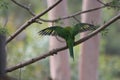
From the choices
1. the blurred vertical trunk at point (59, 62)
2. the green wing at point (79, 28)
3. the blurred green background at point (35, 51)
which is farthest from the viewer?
the blurred green background at point (35, 51)

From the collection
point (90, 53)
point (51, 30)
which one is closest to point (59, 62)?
point (90, 53)

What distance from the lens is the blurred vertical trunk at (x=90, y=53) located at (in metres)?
1.90

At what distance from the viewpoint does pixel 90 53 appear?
1921 mm

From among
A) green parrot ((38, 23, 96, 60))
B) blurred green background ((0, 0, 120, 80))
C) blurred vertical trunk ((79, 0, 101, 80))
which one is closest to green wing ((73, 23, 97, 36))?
green parrot ((38, 23, 96, 60))

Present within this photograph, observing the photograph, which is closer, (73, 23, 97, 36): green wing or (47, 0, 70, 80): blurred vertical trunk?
(73, 23, 97, 36): green wing

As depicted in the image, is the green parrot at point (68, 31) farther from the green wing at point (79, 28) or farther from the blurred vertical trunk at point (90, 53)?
the blurred vertical trunk at point (90, 53)

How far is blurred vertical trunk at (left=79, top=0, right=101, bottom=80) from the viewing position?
1.90 metres

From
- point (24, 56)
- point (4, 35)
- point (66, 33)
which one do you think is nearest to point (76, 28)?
point (66, 33)

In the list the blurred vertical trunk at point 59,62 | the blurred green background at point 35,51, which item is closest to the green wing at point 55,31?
the blurred green background at point 35,51

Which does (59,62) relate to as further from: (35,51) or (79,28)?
(35,51)

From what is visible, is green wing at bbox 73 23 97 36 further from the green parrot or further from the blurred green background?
the blurred green background

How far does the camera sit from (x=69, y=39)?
141 centimetres

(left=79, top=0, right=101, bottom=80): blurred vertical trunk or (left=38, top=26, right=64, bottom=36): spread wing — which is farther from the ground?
(left=38, top=26, right=64, bottom=36): spread wing

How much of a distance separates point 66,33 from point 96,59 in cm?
53
